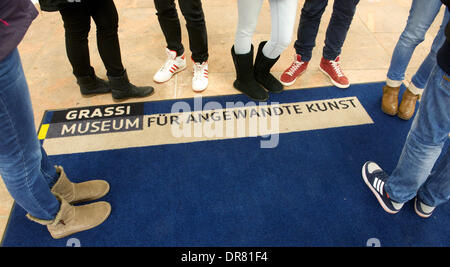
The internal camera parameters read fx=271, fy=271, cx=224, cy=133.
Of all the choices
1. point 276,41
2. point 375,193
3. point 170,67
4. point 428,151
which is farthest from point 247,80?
point 428,151

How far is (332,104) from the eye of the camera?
195 cm

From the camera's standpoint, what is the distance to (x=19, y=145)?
2.93 feet

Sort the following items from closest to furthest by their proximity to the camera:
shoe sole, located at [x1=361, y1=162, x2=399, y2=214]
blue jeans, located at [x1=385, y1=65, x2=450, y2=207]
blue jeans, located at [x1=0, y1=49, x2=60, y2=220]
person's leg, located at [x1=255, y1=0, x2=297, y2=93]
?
blue jeans, located at [x1=0, y1=49, x2=60, y2=220]
blue jeans, located at [x1=385, y1=65, x2=450, y2=207]
shoe sole, located at [x1=361, y1=162, x2=399, y2=214]
person's leg, located at [x1=255, y1=0, x2=297, y2=93]

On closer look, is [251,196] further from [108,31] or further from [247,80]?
[108,31]

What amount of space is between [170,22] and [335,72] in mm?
1311

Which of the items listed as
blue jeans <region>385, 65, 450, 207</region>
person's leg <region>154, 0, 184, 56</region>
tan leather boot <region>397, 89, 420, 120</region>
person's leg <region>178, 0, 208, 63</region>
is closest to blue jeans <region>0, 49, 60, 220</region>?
person's leg <region>178, 0, 208, 63</region>

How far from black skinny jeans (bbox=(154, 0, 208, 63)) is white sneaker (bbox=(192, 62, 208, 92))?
0.15 feet

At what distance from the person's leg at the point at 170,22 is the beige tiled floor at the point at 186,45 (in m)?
0.23

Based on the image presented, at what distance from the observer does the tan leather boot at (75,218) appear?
3.89ft

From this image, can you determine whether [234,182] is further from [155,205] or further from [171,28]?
[171,28]

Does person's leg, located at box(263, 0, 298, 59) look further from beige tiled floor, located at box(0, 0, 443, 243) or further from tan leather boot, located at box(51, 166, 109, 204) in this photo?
tan leather boot, located at box(51, 166, 109, 204)

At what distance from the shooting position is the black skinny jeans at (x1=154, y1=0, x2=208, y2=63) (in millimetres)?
1776

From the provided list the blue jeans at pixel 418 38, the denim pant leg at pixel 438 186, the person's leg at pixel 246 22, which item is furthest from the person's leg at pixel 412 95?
the person's leg at pixel 246 22

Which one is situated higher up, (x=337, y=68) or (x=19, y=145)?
(x=19, y=145)
